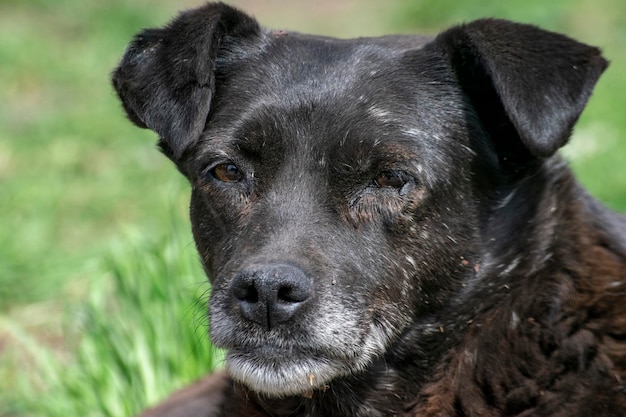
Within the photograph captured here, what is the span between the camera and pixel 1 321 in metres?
5.78

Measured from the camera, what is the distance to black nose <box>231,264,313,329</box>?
321 centimetres

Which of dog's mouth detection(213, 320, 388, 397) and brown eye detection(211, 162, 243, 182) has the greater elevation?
brown eye detection(211, 162, 243, 182)

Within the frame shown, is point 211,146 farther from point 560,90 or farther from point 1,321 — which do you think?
point 1,321

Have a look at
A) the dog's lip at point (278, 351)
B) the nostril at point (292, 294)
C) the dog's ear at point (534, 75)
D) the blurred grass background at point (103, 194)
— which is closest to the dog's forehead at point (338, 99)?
the dog's ear at point (534, 75)

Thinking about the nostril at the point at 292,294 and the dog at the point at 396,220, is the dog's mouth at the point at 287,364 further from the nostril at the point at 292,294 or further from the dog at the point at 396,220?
the nostril at the point at 292,294

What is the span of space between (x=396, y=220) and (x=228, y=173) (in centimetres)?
57

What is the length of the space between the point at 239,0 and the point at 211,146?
9.72 m

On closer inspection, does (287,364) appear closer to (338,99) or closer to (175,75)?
(338,99)

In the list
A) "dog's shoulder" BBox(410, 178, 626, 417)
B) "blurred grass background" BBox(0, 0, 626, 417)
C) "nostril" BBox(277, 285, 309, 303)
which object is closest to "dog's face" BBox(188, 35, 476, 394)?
"nostril" BBox(277, 285, 309, 303)

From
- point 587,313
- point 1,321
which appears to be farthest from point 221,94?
point 1,321

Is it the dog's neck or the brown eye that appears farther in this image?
→ the brown eye

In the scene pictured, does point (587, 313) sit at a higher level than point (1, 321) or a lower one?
higher

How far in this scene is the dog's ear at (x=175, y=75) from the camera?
3.71 metres

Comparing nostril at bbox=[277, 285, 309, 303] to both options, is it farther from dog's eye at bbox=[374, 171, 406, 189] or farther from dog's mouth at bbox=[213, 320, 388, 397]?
dog's eye at bbox=[374, 171, 406, 189]
